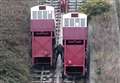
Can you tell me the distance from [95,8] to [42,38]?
209 inches

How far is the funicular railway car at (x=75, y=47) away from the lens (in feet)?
121

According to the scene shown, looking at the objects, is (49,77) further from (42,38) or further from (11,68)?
(11,68)

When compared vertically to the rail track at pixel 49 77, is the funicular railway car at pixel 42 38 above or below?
above

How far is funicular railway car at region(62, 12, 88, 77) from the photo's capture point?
3703 cm

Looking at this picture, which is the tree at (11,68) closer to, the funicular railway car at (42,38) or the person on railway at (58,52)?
the funicular railway car at (42,38)

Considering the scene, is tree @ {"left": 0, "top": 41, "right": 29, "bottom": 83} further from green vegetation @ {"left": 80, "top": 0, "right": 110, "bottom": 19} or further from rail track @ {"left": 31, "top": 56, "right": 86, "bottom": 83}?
green vegetation @ {"left": 80, "top": 0, "right": 110, "bottom": 19}

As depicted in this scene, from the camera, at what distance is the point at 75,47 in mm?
37062

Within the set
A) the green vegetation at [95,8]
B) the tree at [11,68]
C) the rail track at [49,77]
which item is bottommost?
the rail track at [49,77]

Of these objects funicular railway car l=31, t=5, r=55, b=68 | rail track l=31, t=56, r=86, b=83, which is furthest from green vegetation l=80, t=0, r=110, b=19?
rail track l=31, t=56, r=86, b=83

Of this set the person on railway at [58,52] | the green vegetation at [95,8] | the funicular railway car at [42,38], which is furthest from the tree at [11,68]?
the green vegetation at [95,8]

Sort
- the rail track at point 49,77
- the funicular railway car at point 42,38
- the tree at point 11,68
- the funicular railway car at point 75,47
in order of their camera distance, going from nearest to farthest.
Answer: the tree at point 11,68, the funicular railway car at point 75,47, the rail track at point 49,77, the funicular railway car at point 42,38

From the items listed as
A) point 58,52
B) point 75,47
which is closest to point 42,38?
point 58,52

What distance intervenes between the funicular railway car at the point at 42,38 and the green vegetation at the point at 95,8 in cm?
408

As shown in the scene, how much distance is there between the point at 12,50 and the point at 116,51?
18.1ft
